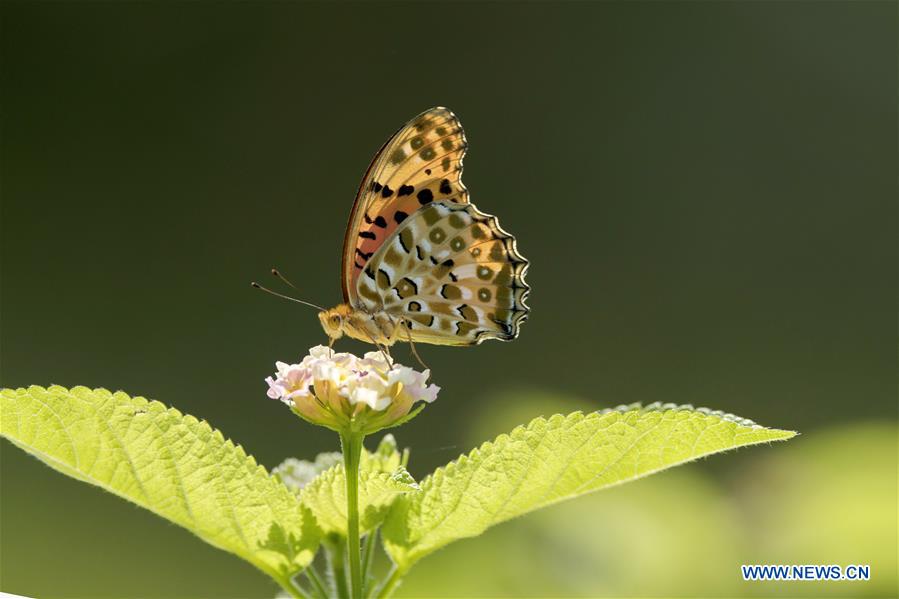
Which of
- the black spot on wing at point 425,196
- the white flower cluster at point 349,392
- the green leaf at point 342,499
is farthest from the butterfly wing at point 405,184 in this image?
the green leaf at point 342,499

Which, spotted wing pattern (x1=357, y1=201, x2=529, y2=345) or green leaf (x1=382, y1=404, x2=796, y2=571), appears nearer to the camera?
green leaf (x1=382, y1=404, x2=796, y2=571)

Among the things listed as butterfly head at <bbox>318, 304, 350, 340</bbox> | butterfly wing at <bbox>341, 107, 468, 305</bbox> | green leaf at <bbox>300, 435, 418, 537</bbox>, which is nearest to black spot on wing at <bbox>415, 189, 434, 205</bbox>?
butterfly wing at <bbox>341, 107, 468, 305</bbox>

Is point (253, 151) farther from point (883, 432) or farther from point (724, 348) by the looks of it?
point (883, 432)

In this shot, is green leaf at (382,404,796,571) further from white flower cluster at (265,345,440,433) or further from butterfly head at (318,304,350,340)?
butterfly head at (318,304,350,340)

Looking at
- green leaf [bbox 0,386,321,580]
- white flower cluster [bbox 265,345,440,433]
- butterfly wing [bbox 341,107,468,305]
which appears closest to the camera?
green leaf [bbox 0,386,321,580]

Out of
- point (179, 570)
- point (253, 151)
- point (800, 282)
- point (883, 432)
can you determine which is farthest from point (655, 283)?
point (883, 432)

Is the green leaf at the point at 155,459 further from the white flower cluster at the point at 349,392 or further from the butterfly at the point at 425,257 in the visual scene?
the butterfly at the point at 425,257

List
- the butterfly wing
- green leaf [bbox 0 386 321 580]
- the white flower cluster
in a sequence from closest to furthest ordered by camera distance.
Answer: green leaf [bbox 0 386 321 580], the white flower cluster, the butterfly wing
